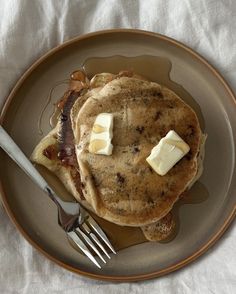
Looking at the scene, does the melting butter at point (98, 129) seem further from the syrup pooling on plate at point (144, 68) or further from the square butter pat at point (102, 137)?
the syrup pooling on plate at point (144, 68)

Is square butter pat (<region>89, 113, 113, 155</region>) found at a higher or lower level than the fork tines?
higher

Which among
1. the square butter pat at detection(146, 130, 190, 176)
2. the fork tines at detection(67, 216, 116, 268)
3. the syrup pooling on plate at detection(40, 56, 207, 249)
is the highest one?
the syrup pooling on plate at detection(40, 56, 207, 249)

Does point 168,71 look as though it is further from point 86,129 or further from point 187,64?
point 86,129

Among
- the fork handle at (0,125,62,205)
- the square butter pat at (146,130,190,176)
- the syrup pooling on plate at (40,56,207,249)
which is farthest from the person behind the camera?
the syrup pooling on plate at (40,56,207,249)

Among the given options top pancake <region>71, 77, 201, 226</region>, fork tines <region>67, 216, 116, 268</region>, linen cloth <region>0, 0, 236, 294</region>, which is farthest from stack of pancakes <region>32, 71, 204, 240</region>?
linen cloth <region>0, 0, 236, 294</region>

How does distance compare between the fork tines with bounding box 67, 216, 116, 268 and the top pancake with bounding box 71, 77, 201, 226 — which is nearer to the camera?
the top pancake with bounding box 71, 77, 201, 226

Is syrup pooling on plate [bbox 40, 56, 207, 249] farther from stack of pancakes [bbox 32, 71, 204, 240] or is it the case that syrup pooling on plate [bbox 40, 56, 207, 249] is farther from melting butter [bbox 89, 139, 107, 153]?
melting butter [bbox 89, 139, 107, 153]

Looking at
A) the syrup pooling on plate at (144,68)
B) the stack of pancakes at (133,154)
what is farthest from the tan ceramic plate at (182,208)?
the stack of pancakes at (133,154)

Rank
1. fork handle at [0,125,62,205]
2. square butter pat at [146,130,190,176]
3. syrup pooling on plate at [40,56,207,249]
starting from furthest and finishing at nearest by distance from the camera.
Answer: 1. syrup pooling on plate at [40,56,207,249]
2. fork handle at [0,125,62,205]
3. square butter pat at [146,130,190,176]
